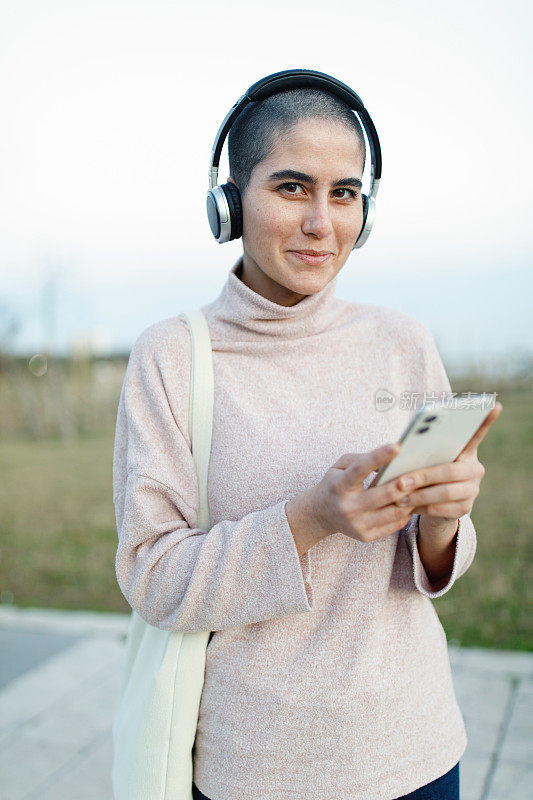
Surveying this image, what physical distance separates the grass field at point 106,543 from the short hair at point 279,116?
9.75ft

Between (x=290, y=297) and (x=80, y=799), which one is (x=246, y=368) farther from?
(x=80, y=799)

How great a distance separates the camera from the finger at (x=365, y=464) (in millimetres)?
958

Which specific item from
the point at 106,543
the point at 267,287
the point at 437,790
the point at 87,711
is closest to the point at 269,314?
the point at 267,287

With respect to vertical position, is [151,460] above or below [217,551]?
above

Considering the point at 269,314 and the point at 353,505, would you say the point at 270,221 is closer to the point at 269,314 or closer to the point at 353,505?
the point at 269,314

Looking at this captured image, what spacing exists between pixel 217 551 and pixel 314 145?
2.31 feet

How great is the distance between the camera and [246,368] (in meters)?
1.37

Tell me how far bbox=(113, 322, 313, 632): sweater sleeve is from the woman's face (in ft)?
0.75

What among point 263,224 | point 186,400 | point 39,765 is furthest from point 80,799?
point 263,224

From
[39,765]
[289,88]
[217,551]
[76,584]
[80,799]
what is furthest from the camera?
[76,584]

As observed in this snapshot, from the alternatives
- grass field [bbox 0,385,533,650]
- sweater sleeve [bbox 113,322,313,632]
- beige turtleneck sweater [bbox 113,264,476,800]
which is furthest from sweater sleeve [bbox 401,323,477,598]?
grass field [bbox 0,385,533,650]

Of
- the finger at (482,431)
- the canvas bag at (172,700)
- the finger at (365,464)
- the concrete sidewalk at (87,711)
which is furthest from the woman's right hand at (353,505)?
the concrete sidewalk at (87,711)

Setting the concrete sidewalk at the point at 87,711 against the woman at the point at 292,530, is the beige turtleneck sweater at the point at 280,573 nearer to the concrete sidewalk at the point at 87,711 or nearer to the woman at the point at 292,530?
the woman at the point at 292,530

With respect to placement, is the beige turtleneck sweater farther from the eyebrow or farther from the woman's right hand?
the eyebrow
